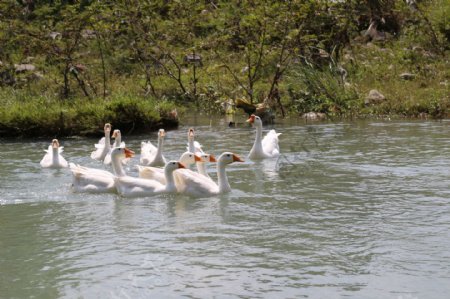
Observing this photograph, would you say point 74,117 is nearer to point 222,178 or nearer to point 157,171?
point 157,171

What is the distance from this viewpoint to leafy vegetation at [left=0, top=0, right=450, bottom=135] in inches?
714

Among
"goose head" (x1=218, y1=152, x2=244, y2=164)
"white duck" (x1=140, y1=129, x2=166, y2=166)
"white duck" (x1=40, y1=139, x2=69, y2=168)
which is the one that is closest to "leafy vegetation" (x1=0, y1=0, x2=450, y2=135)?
"white duck" (x1=140, y1=129, x2=166, y2=166)

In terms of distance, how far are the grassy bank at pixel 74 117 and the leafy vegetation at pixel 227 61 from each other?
3 centimetres

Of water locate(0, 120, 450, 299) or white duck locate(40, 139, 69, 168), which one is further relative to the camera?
white duck locate(40, 139, 69, 168)

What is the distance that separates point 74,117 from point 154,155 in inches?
185

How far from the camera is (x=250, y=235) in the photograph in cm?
788

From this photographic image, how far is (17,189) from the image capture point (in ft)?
34.7

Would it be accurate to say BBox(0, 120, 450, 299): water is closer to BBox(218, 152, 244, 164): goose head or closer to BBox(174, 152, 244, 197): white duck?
BBox(174, 152, 244, 197): white duck

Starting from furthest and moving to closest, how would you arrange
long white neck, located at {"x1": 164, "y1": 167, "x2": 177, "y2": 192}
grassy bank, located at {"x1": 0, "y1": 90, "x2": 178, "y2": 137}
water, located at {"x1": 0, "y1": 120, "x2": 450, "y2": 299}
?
1. grassy bank, located at {"x1": 0, "y1": 90, "x2": 178, "y2": 137}
2. long white neck, located at {"x1": 164, "y1": 167, "x2": 177, "y2": 192}
3. water, located at {"x1": 0, "y1": 120, "x2": 450, "y2": 299}

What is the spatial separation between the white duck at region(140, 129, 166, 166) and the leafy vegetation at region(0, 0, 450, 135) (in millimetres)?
3861

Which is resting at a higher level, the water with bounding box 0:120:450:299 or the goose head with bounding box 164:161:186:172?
the goose head with bounding box 164:161:186:172

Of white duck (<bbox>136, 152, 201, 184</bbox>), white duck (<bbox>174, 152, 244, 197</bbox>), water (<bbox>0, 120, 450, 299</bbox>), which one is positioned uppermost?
white duck (<bbox>136, 152, 201, 184</bbox>)

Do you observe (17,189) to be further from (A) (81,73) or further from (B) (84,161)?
(A) (81,73)

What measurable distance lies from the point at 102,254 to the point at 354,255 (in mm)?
2471
